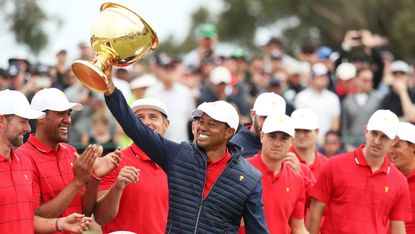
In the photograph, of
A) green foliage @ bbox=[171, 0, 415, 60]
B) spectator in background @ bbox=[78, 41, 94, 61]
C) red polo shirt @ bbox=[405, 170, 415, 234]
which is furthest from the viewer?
green foliage @ bbox=[171, 0, 415, 60]

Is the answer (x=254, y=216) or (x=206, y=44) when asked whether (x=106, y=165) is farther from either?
(x=206, y=44)

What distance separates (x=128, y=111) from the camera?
30.2 feet

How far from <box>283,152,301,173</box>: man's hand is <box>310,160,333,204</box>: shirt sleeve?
23 centimetres

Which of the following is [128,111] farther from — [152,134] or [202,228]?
[202,228]

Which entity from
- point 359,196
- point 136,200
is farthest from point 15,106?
point 359,196

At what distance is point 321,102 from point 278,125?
263 inches

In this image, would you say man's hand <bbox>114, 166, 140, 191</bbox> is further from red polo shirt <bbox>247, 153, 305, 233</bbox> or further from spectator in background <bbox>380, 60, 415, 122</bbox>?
spectator in background <bbox>380, 60, 415, 122</bbox>

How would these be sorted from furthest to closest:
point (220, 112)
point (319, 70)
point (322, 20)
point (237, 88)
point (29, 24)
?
1. point (322, 20)
2. point (29, 24)
3. point (237, 88)
4. point (319, 70)
5. point (220, 112)

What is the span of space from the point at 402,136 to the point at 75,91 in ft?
21.2

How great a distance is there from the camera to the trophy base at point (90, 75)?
27.3ft

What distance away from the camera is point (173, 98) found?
17578 millimetres

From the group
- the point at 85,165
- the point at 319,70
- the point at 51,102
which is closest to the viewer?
the point at 85,165

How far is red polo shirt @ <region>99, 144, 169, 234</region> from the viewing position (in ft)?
33.5

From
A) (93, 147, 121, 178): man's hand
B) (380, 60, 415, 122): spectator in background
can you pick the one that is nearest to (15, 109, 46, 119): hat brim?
(93, 147, 121, 178): man's hand
